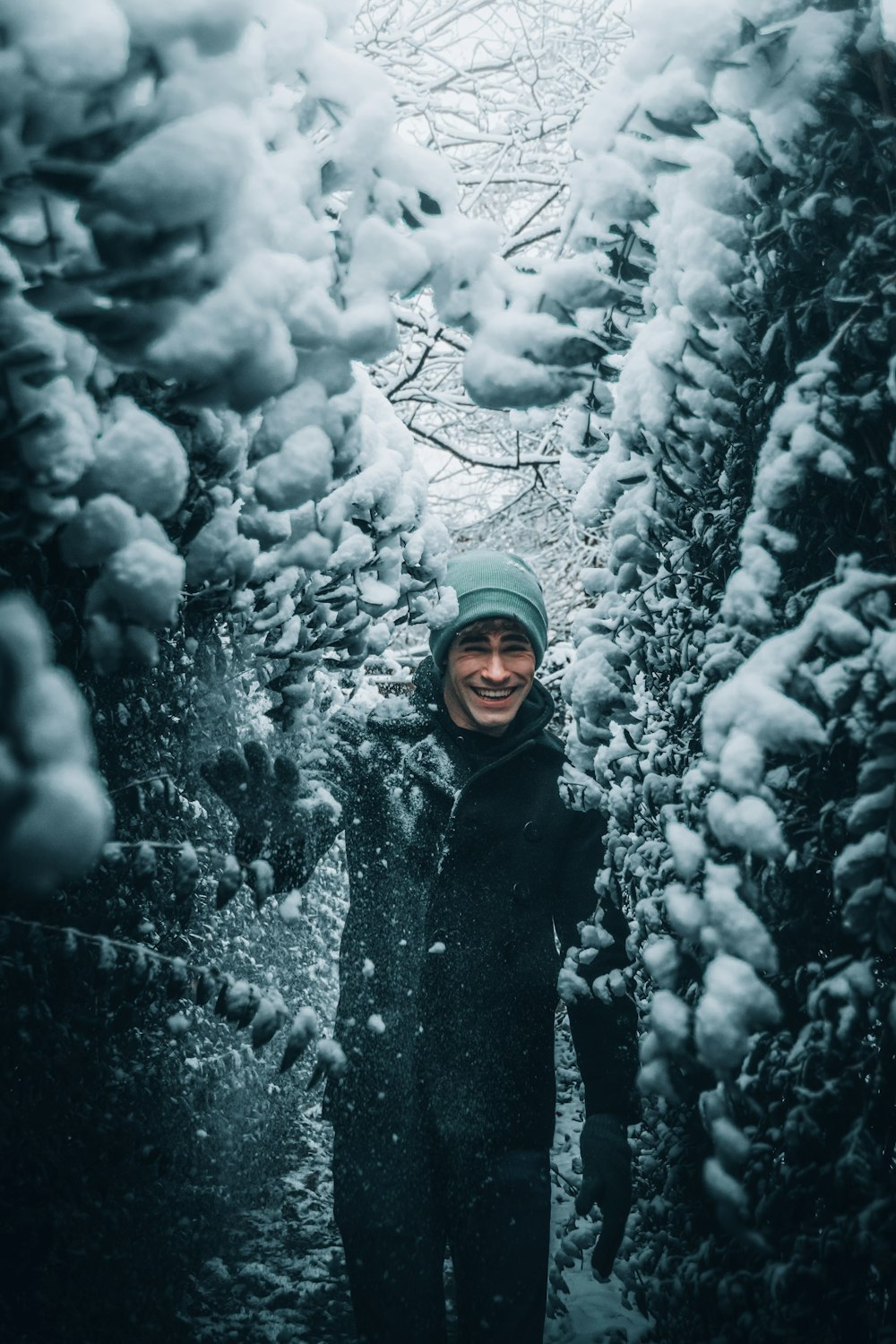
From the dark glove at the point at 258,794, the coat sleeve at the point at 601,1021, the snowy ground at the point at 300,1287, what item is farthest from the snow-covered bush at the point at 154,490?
the coat sleeve at the point at 601,1021

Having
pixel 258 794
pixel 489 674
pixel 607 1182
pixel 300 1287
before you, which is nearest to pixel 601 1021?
pixel 607 1182

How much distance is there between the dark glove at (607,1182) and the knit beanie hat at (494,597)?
1349 mm

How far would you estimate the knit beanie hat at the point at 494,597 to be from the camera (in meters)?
2.45

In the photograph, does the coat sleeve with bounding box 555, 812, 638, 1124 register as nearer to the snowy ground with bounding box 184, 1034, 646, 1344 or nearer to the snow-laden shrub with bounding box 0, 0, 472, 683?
the snowy ground with bounding box 184, 1034, 646, 1344

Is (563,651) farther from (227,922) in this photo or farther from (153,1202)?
(153,1202)

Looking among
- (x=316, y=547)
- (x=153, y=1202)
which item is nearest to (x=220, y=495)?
(x=316, y=547)

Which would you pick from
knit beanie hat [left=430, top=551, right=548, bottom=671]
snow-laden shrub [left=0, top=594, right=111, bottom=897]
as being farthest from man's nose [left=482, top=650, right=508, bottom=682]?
snow-laden shrub [left=0, top=594, right=111, bottom=897]

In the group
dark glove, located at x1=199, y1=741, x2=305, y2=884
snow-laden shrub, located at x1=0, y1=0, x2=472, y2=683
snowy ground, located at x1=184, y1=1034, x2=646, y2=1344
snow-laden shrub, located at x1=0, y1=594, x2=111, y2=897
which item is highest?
snow-laden shrub, located at x1=0, y1=0, x2=472, y2=683

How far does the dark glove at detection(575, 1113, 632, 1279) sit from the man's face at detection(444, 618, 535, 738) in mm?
1128

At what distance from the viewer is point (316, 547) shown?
4.43 feet

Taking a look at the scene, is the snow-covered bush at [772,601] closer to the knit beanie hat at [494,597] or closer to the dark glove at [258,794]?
the dark glove at [258,794]

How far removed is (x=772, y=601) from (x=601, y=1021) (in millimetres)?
1430

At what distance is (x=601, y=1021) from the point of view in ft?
7.02

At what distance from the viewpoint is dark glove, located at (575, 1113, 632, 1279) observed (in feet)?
6.13
